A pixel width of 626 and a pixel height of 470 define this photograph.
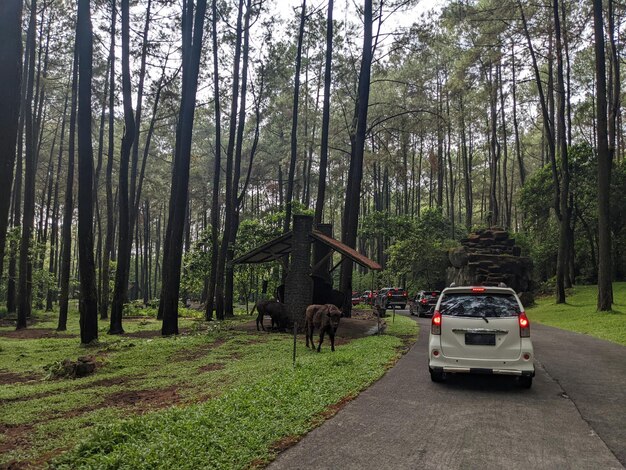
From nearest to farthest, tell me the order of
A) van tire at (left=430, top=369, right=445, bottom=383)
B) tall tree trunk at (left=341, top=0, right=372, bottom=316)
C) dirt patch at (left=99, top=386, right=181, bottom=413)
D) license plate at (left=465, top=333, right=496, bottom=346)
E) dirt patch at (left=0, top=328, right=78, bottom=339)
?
1. dirt patch at (left=99, top=386, right=181, bottom=413)
2. license plate at (left=465, top=333, right=496, bottom=346)
3. van tire at (left=430, top=369, right=445, bottom=383)
4. dirt patch at (left=0, top=328, right=78, bottom=339)
5. tall tree trunk at (left=341, top=0, right=372, bottom=316)

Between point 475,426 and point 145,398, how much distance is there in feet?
15.6

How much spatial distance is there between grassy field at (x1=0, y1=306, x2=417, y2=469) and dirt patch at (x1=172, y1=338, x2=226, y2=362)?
27mm

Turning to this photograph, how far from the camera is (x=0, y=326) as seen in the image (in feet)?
73.0

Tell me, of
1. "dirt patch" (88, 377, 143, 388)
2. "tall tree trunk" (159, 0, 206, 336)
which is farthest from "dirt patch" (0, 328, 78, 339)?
"dirt patch" (88, 377, 143, 388)

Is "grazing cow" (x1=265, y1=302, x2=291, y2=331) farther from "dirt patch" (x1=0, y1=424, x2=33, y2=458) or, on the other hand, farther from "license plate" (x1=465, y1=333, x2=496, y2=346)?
"dirt patch" (x1=0, y1=424, x2=33, y2=458)

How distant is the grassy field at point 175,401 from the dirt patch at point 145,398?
17 millimetres

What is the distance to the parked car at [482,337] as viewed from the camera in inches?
280

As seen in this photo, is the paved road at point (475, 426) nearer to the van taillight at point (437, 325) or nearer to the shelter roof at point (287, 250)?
Result: the van taillight at point (437, 325)

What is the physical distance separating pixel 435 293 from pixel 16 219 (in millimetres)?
24741

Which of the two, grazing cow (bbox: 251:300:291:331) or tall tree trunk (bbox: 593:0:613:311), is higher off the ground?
tall tree trunk (bbox: 593:0:613:311)

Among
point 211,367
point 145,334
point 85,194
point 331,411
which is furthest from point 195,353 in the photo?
point 331,411

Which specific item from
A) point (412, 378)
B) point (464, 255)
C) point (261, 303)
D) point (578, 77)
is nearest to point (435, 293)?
point (464, 255)

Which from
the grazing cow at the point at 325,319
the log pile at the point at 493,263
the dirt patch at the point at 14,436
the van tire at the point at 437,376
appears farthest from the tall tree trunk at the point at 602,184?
the dirt patch at the point at 14,436

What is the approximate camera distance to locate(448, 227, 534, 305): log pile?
30.4 metres
